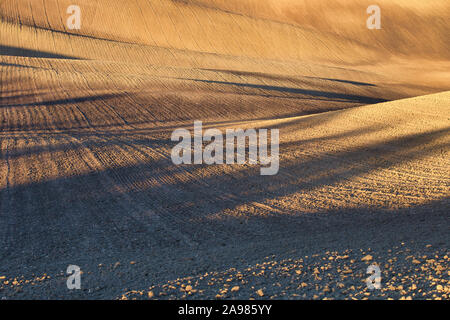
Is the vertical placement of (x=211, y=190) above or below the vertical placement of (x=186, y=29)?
below

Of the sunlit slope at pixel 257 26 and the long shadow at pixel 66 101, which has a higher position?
the sunlit slope at pixel 257 26

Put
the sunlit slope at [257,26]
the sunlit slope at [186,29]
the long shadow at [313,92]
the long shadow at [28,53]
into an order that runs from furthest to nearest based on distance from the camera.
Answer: the sunlit slope at [257,26], the sunlit slope at [186,29], the long shadow at [28,53], the long shadow at [313,92]

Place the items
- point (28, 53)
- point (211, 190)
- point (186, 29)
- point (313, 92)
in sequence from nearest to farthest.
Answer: point (211, 190) → point (313, 92) → point (28, 53) → point (186, 29)

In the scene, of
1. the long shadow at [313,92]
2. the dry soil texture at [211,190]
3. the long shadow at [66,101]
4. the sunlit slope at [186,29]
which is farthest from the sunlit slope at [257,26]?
the long shadow at [66,101]

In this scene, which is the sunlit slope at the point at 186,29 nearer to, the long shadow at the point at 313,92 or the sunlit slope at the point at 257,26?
the sunlit slope at the point at 257,26

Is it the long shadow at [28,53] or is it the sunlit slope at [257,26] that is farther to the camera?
the sunlit slope at [257,26]

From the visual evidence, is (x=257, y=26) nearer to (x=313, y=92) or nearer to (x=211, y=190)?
(x=313, y=92)

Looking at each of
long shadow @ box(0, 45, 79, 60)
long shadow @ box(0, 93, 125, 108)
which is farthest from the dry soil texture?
long shadow @ box(0, 45, 79, 60)

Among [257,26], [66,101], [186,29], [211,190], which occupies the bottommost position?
[211,190]

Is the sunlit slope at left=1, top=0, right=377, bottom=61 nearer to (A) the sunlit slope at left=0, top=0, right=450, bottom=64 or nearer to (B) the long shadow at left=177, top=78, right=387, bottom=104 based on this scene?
(A) the sunlit slope at left=0, top=0, right=450, bottom=64

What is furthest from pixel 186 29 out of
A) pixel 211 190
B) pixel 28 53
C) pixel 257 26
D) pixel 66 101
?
pixel 211 190

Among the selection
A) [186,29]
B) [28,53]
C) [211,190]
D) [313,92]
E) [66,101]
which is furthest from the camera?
[186,29]

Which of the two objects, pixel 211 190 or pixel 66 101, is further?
pixel 66 101

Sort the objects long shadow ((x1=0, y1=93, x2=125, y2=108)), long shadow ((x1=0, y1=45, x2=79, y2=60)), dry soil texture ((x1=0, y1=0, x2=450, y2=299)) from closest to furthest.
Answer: dry soil texture ((x1=0, y1=0, x2=450, y2=299)), long shadow ((x1=0, y1=93, x2=125, y2=108)), long shadow ((x1=0, y1=45, x2=79, y2=60))
